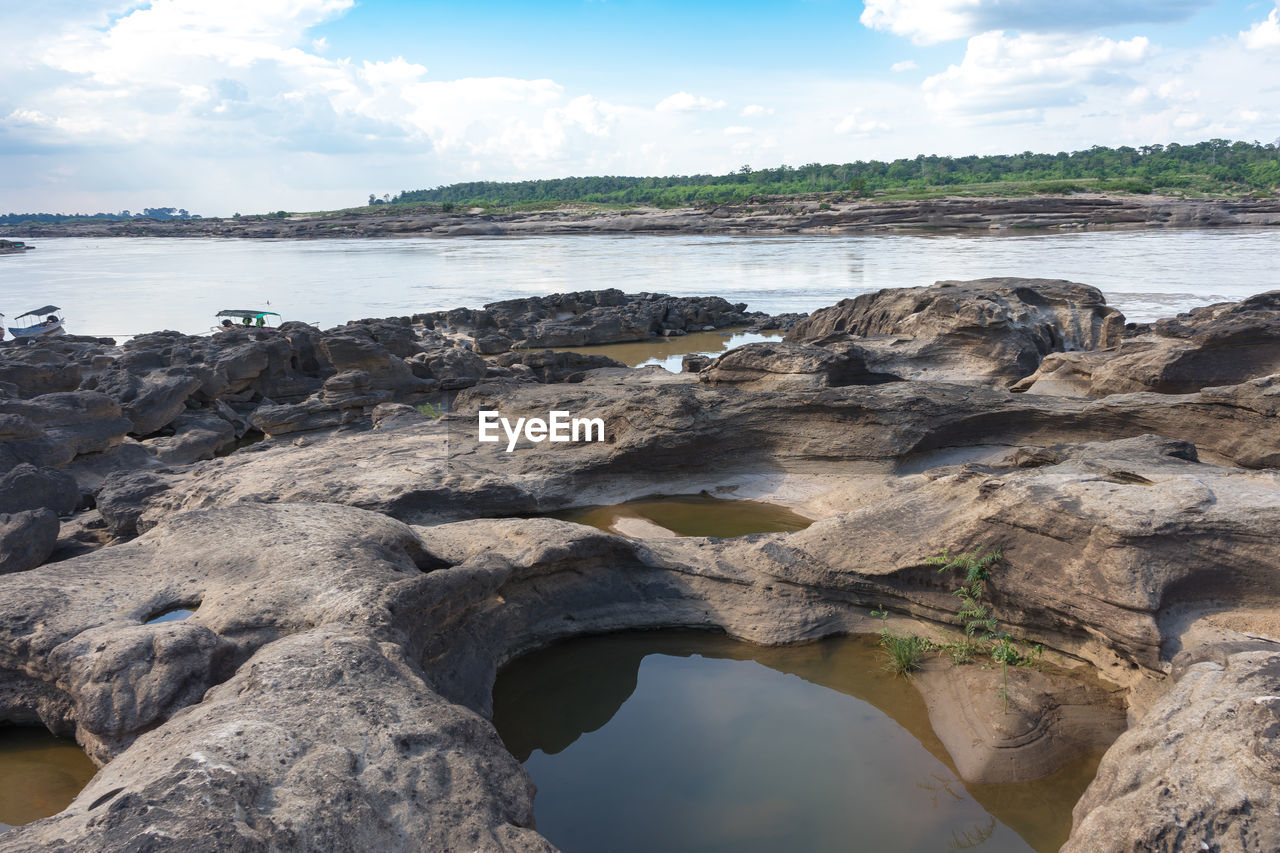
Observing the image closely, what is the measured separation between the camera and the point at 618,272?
38.8 metres

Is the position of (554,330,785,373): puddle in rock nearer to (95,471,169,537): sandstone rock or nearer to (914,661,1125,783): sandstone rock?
(95,471,169,537): sandstone rock

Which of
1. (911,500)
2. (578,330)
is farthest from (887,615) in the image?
(578,330)

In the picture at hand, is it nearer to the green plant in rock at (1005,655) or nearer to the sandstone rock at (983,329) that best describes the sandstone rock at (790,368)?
the sandstone rock at (983,329)

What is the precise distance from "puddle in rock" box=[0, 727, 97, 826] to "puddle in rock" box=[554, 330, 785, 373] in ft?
51.6

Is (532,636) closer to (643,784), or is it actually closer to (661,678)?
(661,678)

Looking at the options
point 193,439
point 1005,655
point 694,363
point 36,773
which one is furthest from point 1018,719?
point 193,439

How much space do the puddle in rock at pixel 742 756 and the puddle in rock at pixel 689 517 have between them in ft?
7.34

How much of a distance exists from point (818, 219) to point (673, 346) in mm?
46299

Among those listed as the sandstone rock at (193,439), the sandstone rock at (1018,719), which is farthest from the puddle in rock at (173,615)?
the sandstone rock at (193,439)

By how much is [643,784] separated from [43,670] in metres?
3.57

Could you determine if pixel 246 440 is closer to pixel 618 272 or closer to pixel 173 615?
pixel 173 615

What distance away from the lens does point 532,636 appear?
629 centimetres

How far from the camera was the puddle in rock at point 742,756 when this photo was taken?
4566 mm

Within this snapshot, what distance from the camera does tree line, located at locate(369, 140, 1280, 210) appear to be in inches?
2901
